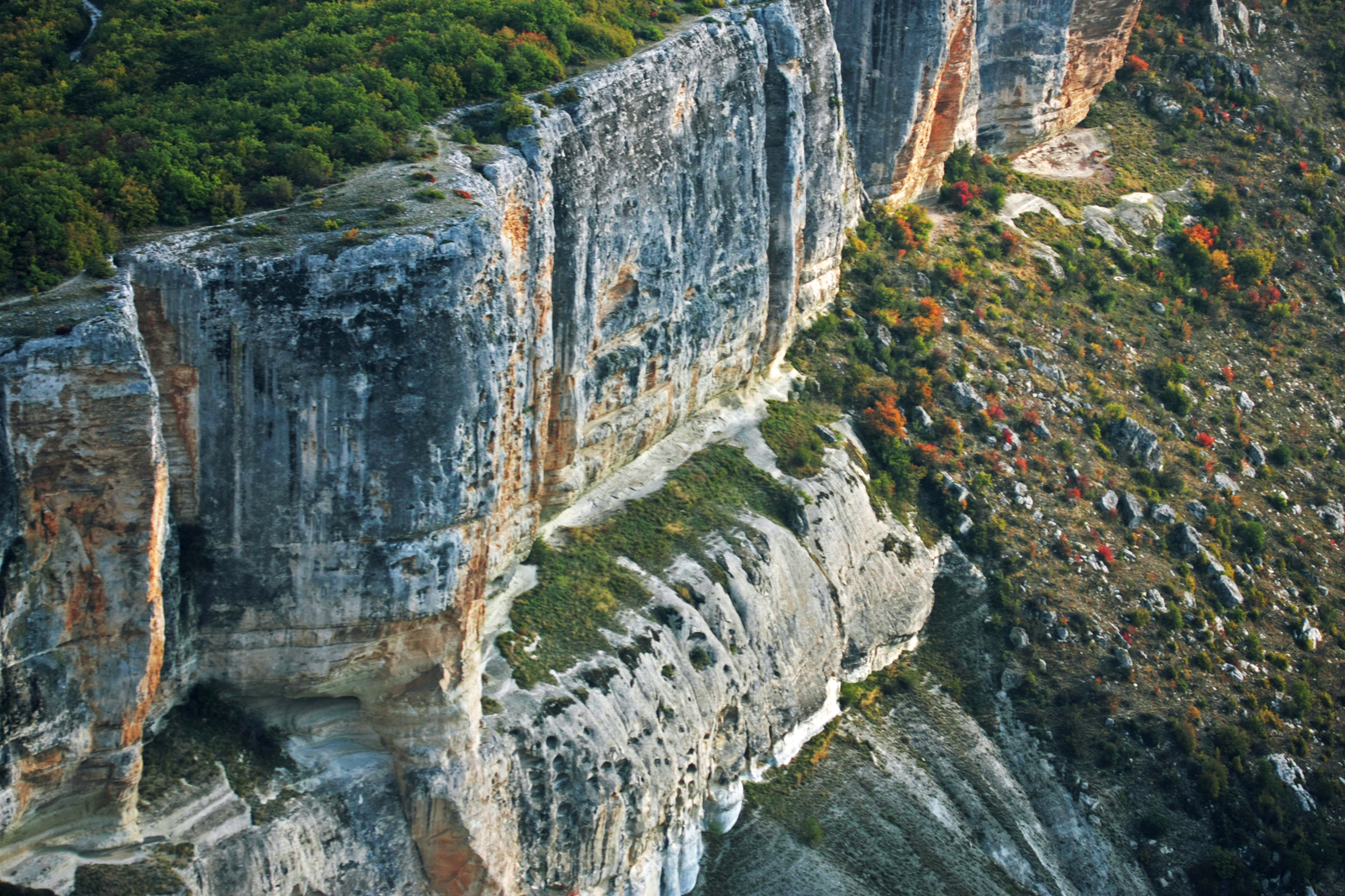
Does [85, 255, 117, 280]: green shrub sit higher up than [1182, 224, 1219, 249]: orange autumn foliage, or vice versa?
[85, 255, 117, 280]: green shrub

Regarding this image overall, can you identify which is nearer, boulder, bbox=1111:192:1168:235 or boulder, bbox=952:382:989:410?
boulder, bbox=952:382:989:410

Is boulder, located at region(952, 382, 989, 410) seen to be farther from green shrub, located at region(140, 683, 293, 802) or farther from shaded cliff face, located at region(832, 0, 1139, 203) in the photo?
green shrub, located at region(140, 683, 293, 802)

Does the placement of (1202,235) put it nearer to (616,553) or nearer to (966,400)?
(966,400)

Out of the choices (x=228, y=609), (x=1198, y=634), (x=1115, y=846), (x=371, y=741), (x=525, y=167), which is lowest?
(x=1115, y=846)

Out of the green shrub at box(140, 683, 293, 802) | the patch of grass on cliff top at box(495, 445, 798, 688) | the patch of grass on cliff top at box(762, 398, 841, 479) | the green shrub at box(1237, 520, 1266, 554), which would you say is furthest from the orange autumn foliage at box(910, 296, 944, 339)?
the green shrub at box(140, 683, 293, 802)

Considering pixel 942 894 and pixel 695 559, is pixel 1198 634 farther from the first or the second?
pixel 695 559

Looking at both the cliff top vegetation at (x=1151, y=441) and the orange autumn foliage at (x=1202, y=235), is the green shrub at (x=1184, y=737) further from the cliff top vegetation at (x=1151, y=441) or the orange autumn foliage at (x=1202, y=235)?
the orange autumn foliage at (x=1202, y=235)

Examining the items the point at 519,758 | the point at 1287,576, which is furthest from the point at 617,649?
the point at 1287,576
